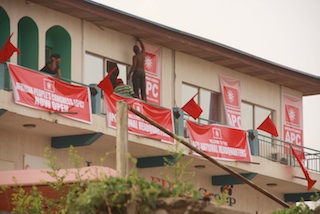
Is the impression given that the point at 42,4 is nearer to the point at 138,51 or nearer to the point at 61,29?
the point at 61,29

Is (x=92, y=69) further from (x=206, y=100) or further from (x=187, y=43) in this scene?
(x=206, y=100)

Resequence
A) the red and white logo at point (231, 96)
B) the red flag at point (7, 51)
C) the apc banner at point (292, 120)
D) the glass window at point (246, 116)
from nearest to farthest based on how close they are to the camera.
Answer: the red flag at point (7, 51) → the red and white logo at point (231, 96) → the glass window at point (246, 116) → the apc banner at point (292, 120)

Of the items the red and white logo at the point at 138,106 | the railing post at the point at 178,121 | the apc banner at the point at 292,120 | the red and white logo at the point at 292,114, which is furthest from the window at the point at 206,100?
the red and white logo at the point at 138,106

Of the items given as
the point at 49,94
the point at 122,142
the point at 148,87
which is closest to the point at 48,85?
the point at 49,94

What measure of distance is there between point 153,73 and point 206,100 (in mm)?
3435

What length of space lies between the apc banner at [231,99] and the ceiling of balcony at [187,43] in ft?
1.79

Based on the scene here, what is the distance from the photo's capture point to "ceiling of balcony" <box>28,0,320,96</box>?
1204 inches

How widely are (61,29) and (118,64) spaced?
255cm

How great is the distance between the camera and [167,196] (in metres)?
12.7

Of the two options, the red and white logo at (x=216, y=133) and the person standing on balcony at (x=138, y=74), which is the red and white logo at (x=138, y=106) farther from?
the red and white logo at (x=216, y=133)

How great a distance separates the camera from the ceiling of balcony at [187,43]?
1204 inches

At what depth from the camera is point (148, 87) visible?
1318 inches

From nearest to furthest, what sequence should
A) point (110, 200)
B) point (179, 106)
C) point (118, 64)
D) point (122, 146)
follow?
point (110, 200), point (122, 146), point (118, 64), point (179, 106)

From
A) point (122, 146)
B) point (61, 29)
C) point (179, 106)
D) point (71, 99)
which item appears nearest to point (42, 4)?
point (61, 29)
